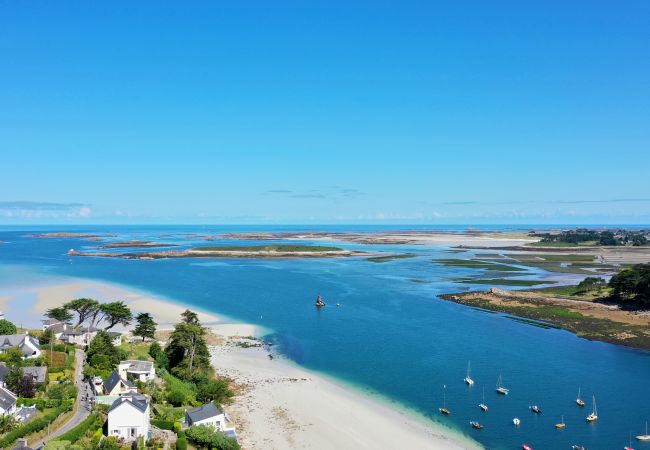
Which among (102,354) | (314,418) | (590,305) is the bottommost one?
(314,418)

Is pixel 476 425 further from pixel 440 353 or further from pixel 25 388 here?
pixel 25 388

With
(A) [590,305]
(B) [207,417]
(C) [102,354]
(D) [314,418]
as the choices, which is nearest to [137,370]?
(C) [102,354]

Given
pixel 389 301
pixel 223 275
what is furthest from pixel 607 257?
pixel 223 275

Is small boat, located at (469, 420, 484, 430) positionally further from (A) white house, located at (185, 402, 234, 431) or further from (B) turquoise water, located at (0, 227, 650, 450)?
→ (A) white house, located at (185, 402, 234, 431)

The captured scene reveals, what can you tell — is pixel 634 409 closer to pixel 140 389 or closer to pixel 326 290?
pixel 140 389

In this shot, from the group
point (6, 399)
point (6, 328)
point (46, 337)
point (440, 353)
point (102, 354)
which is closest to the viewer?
point (6, 399)

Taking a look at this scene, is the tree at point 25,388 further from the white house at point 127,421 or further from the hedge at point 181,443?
the hedge at point 181,443
